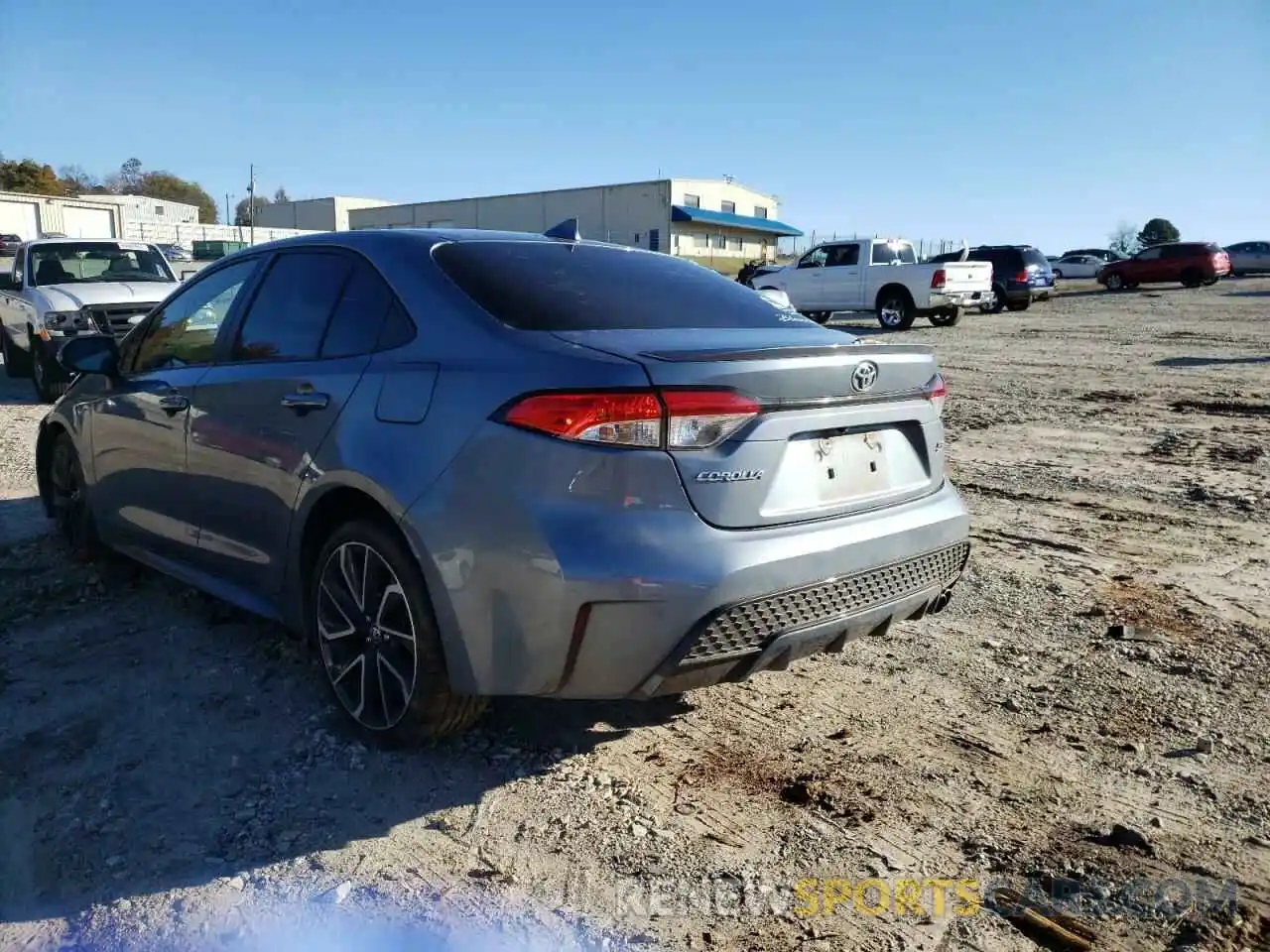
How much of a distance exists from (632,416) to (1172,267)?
128 feet

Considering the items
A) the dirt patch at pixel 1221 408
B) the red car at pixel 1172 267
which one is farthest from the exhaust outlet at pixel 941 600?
the red car at pixel 1172 267

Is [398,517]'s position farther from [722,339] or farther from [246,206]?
[246,206]

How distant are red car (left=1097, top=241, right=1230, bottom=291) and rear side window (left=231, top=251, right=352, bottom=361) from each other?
38210mm

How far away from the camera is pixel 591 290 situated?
3.46m

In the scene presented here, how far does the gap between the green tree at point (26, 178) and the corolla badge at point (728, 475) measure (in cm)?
9269

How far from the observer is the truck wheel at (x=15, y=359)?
1208 cm

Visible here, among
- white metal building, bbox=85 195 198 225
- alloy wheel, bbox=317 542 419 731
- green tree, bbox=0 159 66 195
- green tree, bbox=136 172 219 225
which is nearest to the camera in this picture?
alloy wheel, bbox=317 542 419 731

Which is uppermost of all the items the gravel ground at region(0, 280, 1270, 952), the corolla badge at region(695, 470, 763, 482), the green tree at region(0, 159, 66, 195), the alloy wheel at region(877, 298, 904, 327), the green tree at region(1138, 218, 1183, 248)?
the green tree at region(0, 159, 66, 195)

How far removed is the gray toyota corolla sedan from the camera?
2.69 metres

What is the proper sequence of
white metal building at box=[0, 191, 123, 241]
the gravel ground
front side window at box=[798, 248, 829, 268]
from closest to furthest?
the gravel ground < front side window at box=[798, 248, 829, 268] < white metal building at box=[0, 191, 123, 241]

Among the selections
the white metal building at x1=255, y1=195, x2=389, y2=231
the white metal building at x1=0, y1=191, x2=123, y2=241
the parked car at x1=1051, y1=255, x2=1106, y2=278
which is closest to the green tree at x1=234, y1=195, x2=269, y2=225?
the white metal building at x1=255, y1=195, x2=389, y2=231

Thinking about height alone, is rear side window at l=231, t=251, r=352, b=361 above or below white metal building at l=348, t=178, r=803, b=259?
below

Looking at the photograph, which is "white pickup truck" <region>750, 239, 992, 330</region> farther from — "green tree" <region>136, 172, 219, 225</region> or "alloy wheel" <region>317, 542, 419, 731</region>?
"green tree" <region>136, 172, 219, 225</region>

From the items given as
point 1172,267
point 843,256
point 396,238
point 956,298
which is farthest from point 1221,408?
point 1172,267
